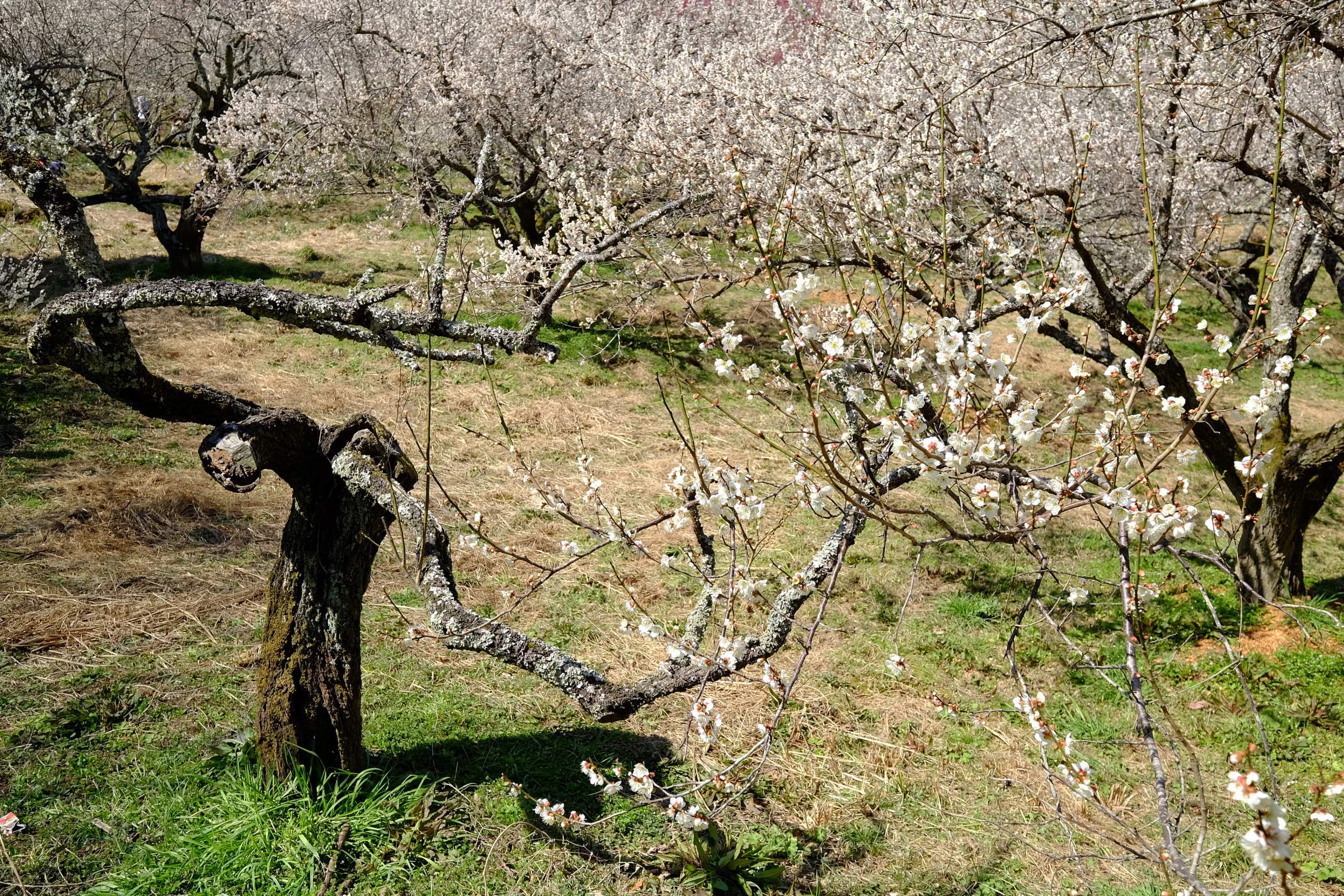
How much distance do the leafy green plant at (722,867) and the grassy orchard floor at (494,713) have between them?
0.10 m

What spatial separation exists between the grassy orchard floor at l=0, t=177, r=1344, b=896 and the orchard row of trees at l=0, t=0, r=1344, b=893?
301mm

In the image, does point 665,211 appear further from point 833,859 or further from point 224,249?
point 224,249

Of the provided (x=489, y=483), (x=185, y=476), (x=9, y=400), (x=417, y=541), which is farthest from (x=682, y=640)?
(x=9, y=400)

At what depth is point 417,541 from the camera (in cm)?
338

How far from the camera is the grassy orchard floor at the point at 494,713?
153 inches

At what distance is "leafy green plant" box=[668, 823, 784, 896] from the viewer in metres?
3.96

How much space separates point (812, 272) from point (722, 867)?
2.78 meters

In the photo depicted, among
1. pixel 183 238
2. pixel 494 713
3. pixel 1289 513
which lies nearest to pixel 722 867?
pixel 494 713

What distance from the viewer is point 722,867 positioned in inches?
157

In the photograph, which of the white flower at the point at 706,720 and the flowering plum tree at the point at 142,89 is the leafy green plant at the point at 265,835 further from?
the flowering plum tree at the point at 142,89

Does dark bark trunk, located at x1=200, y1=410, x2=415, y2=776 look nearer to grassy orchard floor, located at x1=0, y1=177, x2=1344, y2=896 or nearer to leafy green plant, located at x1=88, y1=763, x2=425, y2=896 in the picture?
leafy green plant, located at x1=88, y1=763, x2=425, y2=896

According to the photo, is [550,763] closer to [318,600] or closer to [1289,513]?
[318,600]

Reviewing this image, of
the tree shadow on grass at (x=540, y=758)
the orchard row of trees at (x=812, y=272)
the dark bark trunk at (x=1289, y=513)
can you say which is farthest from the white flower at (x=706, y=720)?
the dark bark trunk at (x=1289, y=513)

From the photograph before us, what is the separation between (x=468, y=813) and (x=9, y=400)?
6.86m
